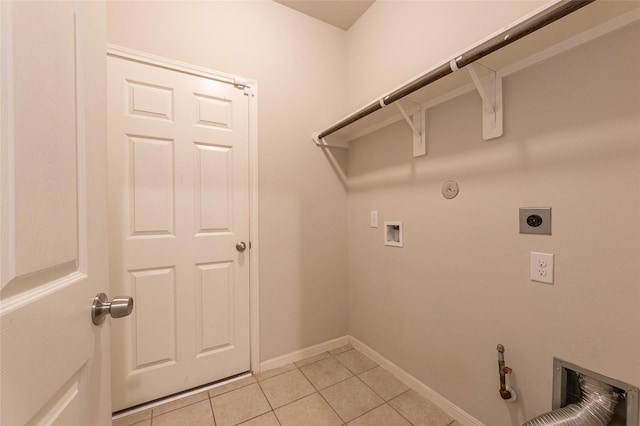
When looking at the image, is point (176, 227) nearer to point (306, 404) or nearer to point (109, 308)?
point (109, 308)

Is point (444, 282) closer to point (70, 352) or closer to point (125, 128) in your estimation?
point (70, 352)

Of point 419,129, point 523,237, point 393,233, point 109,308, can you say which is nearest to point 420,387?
point 393,233

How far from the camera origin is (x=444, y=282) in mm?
1463

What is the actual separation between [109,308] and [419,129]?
1652mm

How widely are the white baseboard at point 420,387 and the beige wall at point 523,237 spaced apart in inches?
1.5

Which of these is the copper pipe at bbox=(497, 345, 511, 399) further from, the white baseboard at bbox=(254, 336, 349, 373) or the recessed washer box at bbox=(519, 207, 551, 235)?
the white baseboard at bbox=(254, 336, 349, 373)

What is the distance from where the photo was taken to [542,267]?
1.07 metres

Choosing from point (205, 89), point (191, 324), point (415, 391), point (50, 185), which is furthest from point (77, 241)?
point (415, 391)

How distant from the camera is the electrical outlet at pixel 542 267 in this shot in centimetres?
105

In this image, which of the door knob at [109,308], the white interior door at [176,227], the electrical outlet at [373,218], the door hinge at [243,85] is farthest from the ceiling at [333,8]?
the door knob at [109,308]

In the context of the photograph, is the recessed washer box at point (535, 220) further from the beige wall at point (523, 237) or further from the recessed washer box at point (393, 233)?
the recessed washer box at point (393, 233)

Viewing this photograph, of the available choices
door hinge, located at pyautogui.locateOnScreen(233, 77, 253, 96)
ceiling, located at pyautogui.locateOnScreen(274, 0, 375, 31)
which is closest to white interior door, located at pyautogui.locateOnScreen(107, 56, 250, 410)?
door hinge, located at pyautogui.locateOnScreen(233, 77, 253, 96)

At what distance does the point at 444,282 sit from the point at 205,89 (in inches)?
75.9

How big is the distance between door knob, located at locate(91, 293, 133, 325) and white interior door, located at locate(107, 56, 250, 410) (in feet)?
3.40
